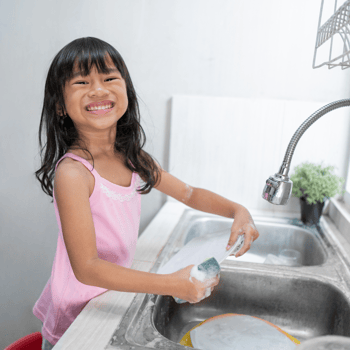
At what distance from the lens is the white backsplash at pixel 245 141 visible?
126 centimetres

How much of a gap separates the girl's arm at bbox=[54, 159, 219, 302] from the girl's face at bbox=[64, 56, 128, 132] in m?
0.11

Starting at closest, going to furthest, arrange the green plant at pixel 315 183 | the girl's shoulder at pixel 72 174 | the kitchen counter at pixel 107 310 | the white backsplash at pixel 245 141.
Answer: the kitchen counter at pixel 107 310 → the girl's shoulder at pixel 72 174 → the green plant at pixel 315 183 → the white backsplash at pixel 245 141

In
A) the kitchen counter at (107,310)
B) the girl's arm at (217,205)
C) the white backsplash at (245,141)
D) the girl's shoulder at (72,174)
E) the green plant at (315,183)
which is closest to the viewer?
the kitchen counter at (107,310)

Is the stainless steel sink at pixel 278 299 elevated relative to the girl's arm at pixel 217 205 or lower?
lower

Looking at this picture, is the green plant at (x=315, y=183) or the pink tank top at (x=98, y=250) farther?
the green plant at (x=315, y=183)

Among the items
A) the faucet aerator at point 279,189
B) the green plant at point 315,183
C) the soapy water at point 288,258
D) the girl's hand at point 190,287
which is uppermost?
the faucet aerator at point 279,189

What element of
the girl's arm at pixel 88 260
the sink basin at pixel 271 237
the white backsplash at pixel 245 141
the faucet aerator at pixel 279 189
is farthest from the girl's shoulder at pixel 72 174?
the white backsplash at pixel 245 141

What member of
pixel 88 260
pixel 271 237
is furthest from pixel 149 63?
pixel 88 260

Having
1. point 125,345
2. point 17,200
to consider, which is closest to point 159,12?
point 17,200

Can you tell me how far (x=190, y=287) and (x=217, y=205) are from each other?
14.2 inches

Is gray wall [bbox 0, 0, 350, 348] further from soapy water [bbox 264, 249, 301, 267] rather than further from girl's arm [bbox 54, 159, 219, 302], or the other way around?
girl's arm [bbox 54, 159, 219, 302]

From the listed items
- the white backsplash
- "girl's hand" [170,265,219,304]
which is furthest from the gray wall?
"girl's hand" [170,265,219,304]

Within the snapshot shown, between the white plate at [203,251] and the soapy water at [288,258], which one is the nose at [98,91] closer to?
the white plate at [203,251]

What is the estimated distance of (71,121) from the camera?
86 cm
